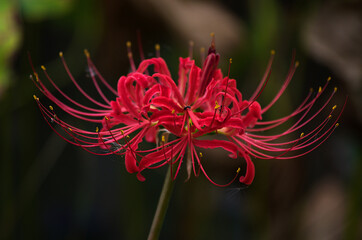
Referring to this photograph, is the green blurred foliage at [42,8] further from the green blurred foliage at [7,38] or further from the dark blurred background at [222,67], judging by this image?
the green blurred foliage at [7,38]

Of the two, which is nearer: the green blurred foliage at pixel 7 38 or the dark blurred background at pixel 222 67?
the green blurred foliage at pixel 7 38

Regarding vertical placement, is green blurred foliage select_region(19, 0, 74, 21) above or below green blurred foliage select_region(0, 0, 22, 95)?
above

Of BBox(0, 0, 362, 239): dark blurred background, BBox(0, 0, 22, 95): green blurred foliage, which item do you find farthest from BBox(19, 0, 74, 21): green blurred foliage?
BBox(0, 0, 22, 95): green blurred foliage

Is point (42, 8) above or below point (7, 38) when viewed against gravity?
above

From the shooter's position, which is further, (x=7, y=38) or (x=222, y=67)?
(x=222, y=67)

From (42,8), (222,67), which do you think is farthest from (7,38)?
(222,67)

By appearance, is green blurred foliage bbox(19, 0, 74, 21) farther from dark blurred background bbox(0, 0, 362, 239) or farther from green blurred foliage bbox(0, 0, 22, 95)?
green blurred foliage bbox(0, 0, 22, 95)

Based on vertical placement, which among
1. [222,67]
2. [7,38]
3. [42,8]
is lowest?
[7,38]

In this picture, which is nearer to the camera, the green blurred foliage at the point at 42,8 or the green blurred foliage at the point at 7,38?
the green blurred foliage at the point at 7,38

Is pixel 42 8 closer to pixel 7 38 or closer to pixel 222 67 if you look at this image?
pixel 7 38

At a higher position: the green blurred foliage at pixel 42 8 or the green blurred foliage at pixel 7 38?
the green blurred foliage at pixel 42 8

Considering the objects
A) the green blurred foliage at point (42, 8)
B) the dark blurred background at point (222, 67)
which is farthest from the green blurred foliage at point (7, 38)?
the green blurred foliage at point (42, 8)

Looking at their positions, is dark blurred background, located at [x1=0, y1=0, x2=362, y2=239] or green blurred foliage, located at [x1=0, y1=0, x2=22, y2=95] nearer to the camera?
green blurred foliage, located at [x1=0, y1=0, x2=22, y2=95]
